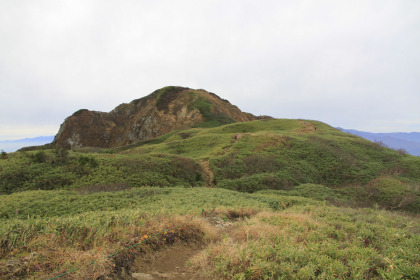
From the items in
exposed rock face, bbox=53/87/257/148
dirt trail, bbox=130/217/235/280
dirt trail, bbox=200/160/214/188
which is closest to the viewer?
dirt trail, bbox=130/217/235/280

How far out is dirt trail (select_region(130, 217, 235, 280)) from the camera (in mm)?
4660

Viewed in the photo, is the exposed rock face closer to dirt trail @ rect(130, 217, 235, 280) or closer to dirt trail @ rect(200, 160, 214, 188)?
dirt trail @ rect(200, 160, 214, 188)

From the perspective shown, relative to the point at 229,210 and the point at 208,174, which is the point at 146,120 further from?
the point at 229,210

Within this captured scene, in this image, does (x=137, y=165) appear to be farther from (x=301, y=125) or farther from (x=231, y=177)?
(x=301, y=125)

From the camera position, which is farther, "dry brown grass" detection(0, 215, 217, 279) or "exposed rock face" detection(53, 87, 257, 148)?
"exposed rock face" detection(53, 87, 257, 148)

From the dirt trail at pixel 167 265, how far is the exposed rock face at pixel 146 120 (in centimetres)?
5549

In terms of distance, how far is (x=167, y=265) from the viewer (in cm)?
518

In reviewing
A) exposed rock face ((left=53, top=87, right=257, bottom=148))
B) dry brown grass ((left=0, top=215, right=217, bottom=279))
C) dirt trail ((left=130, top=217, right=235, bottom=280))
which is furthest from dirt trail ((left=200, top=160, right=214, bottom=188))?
exposed rock face ((left=53, top=87, right=257, bottom=148))

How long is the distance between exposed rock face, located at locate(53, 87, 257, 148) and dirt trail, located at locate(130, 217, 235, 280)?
55.5 meters

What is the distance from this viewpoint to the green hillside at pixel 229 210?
4.45 metres

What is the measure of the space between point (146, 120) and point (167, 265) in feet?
217

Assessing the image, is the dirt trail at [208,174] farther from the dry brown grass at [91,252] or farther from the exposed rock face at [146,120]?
the exposed rock face at [146,120]

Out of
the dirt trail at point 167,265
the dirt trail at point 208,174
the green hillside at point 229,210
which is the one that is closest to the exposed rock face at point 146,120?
the green hillside at point 229,210

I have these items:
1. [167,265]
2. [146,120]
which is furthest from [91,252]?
[146,120]
